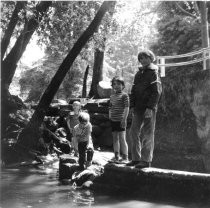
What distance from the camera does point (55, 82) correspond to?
1249 cm

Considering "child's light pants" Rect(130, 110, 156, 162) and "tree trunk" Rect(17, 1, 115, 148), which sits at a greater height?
"tree trunk" Rect(17, 1, 115, 148)

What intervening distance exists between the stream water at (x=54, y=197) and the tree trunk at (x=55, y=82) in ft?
10.8

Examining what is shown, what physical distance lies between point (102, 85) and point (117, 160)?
32.7ft

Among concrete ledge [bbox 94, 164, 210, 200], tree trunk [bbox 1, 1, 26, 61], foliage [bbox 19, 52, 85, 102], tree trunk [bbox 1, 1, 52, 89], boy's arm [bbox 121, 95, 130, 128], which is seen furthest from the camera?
foliage [bbox 19, 52, 85, 102]

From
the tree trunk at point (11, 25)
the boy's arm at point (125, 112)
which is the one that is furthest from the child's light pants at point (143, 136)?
the tree trunk at point (11, 25)

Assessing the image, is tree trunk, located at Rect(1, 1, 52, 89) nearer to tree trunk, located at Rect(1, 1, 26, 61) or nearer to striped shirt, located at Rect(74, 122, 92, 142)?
tree trunk, located at Rect(1, 1, 26, 61)

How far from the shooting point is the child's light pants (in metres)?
6.70

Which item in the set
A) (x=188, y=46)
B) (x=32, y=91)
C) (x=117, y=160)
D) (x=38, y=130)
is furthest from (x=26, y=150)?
(x=32, y=91)

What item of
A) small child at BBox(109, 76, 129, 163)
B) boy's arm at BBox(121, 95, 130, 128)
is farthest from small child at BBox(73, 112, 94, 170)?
boy's arm at BBox(121, 95, 130, 128)

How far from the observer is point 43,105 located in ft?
41.4

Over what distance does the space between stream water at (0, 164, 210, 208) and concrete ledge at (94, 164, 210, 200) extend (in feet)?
0.64

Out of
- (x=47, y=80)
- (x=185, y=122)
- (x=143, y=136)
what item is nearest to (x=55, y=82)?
(x=185, y=122)

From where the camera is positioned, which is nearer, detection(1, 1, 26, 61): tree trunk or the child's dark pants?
the child's dark pants

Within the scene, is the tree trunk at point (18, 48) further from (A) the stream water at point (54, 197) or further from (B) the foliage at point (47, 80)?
(B) the foliage at point (47, 80)
